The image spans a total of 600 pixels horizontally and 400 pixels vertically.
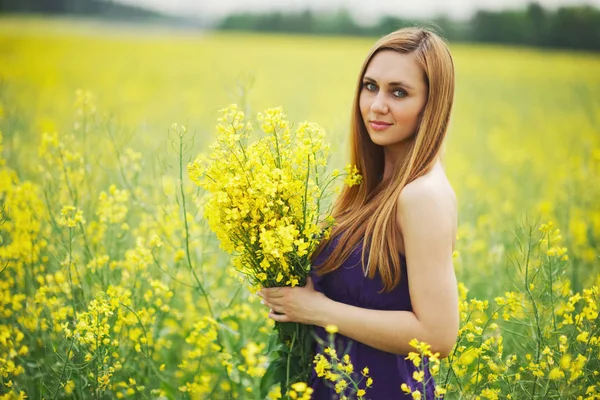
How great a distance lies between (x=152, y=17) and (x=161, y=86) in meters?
15.3

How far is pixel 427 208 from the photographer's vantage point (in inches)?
63.2

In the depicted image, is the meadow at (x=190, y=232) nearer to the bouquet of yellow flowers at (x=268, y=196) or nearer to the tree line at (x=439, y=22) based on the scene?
the bouquet of yellow flowers at (x=268, y=196)

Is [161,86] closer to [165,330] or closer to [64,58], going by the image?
[64,58]

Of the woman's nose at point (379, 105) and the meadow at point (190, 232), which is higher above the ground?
the woman's nose at point (379, 105)

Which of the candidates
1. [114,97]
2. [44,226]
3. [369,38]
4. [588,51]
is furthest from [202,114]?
[369,38]

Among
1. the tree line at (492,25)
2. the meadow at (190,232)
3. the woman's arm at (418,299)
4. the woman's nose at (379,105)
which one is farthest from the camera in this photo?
the tree line at (492,25)

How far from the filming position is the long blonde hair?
1696 millimetres

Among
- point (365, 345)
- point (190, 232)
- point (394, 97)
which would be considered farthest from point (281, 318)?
point (190, 232)

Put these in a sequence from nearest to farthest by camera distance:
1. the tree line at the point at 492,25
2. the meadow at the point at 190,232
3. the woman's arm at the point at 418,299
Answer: the woman's arm at the point at 418,299
the meadow at the point at 190,232
the tree line at the point at 492,25

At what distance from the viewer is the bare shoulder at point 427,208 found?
1594 millimetres

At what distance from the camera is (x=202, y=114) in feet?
30.7

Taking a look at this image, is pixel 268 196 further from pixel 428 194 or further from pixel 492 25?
pixel 492 25

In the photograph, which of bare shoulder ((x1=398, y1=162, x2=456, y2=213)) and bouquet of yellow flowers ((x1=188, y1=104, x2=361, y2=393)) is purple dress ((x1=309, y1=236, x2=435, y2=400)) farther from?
bare shoulder ((x1=398, y1=162, x2=456, y2=213))

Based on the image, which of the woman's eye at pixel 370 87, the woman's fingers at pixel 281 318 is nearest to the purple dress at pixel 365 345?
the woman's fingers at pixel 281 318
